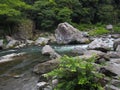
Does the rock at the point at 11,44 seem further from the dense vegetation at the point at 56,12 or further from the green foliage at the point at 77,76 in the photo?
the green foliage at the point at 77,76

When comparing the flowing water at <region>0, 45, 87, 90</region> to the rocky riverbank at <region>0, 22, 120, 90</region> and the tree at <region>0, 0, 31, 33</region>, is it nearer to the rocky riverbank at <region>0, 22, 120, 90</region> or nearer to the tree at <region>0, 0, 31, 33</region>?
the rocky riverbank at <region>0, 22, 120, 90</region>

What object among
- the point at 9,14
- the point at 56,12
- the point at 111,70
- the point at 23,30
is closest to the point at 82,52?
the point at 111,70

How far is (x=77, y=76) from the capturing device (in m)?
8.69

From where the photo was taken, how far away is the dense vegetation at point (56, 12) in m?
35.6

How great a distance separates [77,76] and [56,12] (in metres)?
31.4

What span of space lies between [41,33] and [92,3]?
14.2 m

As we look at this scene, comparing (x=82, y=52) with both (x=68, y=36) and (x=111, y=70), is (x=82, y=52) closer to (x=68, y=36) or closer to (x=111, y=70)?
A: (x=68, y=36)

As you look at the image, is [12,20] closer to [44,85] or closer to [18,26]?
[18,26]

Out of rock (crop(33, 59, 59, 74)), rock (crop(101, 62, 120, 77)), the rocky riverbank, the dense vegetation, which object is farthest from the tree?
rock (crop(101, 62, 120, 77))

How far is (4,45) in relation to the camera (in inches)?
1133

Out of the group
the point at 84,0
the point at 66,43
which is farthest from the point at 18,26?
the point at 84,0

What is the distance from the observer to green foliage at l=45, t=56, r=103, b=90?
8.49 m

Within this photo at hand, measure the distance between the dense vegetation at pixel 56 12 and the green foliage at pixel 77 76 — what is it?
2537 cm

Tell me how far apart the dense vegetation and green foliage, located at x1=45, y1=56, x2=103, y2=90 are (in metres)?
25.4
